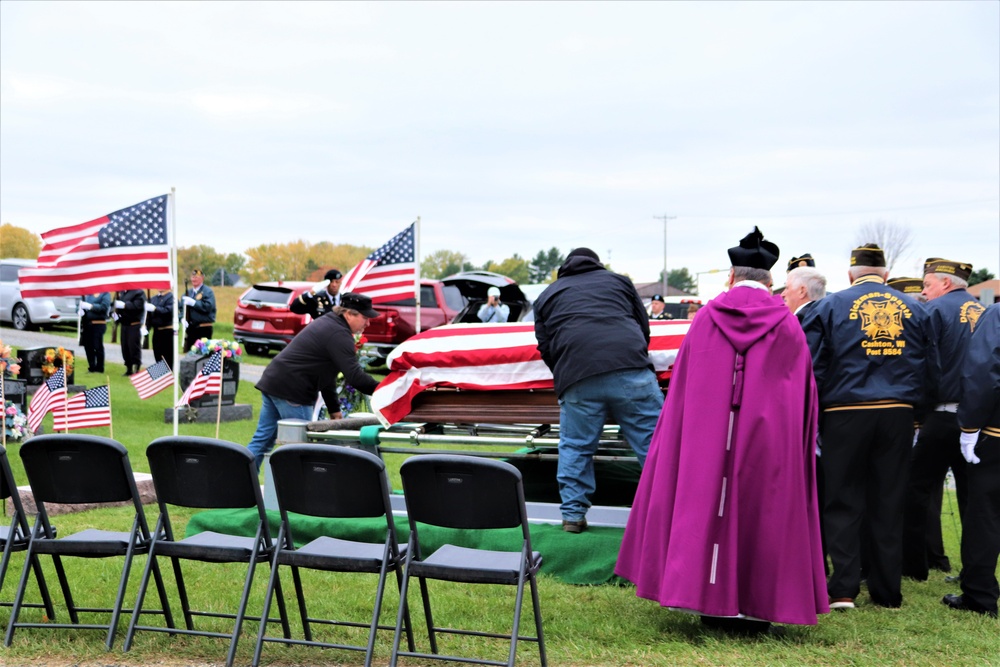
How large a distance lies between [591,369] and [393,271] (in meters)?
6.06

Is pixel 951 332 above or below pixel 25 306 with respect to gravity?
above

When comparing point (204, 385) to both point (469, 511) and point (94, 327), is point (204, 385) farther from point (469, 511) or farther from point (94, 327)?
point (94, 327)

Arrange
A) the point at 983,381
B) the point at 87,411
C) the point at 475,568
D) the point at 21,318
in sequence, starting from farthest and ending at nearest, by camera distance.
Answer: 1. the point at 21,318
2. the point at 87,411
3. the point at 983,381
4. the point at 475,568

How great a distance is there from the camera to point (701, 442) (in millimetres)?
4668

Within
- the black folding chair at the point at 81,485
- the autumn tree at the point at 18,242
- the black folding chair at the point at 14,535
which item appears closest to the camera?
the black folding chair at the point at 81,485


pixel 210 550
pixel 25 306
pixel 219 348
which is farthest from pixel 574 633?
pixel 25 306

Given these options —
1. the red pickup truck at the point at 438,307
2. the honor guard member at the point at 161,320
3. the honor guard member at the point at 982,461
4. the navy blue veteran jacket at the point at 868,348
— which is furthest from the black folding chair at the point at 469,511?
the red pickup truck at the point at 438,307

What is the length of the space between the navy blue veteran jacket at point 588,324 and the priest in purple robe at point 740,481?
83 centimetres

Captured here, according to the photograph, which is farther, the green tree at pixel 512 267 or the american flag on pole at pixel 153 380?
the green tree at pixel 512 267

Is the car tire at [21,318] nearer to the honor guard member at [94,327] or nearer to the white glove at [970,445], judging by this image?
the honor guard member at [94,327]

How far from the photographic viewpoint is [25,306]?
22344mm

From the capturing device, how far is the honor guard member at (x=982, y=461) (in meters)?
5.21

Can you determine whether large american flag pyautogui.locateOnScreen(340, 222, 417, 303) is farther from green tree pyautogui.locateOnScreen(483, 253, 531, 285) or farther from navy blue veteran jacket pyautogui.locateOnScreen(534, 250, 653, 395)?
green tree pyautogui.locateOnScreen(483, 253, 531, 285)

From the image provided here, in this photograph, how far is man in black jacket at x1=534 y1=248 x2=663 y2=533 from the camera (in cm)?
567
